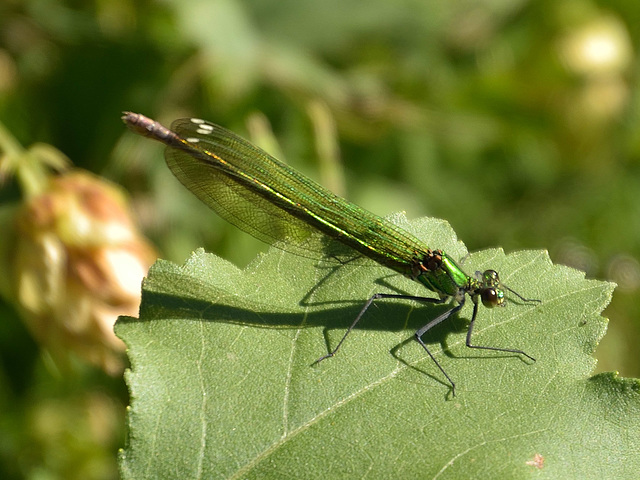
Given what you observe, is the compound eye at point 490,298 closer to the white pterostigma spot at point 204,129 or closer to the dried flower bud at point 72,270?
the dried flower bud at point 72,270

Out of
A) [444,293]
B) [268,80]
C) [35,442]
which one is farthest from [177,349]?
[268,80]

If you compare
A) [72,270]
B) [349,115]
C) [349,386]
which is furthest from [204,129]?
[349,386]

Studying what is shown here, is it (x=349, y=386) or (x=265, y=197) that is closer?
(x=349, y=386)

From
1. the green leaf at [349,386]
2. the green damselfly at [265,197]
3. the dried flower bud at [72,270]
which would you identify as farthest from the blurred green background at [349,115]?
the green leaf at [349,386]

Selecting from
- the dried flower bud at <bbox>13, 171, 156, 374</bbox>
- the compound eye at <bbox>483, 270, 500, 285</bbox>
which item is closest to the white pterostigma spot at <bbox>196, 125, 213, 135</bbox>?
the dried flower bud at <bbox>13, 171, 156, 374</bbox>

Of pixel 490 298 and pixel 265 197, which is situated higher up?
pixel 265 197

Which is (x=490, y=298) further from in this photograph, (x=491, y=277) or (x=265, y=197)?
(x=265, y=197)
